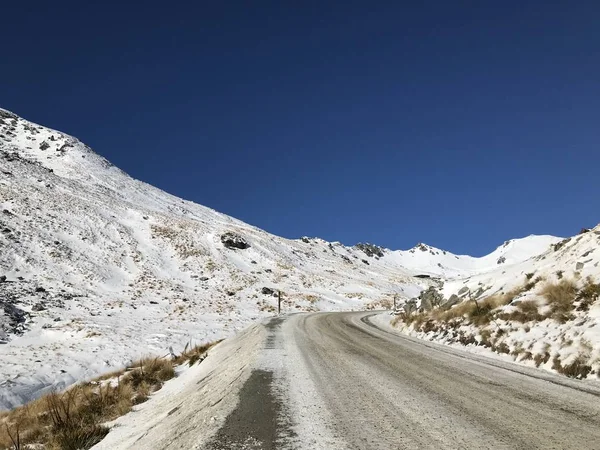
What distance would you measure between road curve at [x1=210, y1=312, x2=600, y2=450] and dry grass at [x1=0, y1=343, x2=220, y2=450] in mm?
2707

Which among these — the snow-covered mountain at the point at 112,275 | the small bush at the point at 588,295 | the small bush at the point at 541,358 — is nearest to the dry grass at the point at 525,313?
the small bush at the point at 588,295

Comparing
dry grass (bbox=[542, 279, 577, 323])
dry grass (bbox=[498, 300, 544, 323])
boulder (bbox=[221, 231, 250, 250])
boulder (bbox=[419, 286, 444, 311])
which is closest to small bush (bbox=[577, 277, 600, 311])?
dry grass (bbox=[542, 279, 577, 323])

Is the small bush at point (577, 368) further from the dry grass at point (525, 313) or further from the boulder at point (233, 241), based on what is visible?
the boulder at point (233, 241)

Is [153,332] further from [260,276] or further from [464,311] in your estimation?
[260,276]

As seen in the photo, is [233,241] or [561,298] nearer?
[561,298]

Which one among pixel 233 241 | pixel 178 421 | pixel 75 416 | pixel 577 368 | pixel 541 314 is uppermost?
pixel 233 241

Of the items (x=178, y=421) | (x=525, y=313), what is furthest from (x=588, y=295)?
(x=178, y=421)

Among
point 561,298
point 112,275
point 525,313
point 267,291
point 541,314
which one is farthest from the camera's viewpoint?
point 267,291

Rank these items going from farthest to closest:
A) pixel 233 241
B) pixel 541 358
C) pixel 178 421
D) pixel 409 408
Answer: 1. pixel 233 241
2. pixel 541 358
3. pixel 178 421
4. pixel 409 408

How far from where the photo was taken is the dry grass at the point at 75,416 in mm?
6133

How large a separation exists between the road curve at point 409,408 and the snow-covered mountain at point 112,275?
930 centimetres

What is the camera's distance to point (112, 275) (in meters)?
38.3

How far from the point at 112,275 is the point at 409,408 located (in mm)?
38639

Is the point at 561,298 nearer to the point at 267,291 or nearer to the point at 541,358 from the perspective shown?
the point at 541,358
